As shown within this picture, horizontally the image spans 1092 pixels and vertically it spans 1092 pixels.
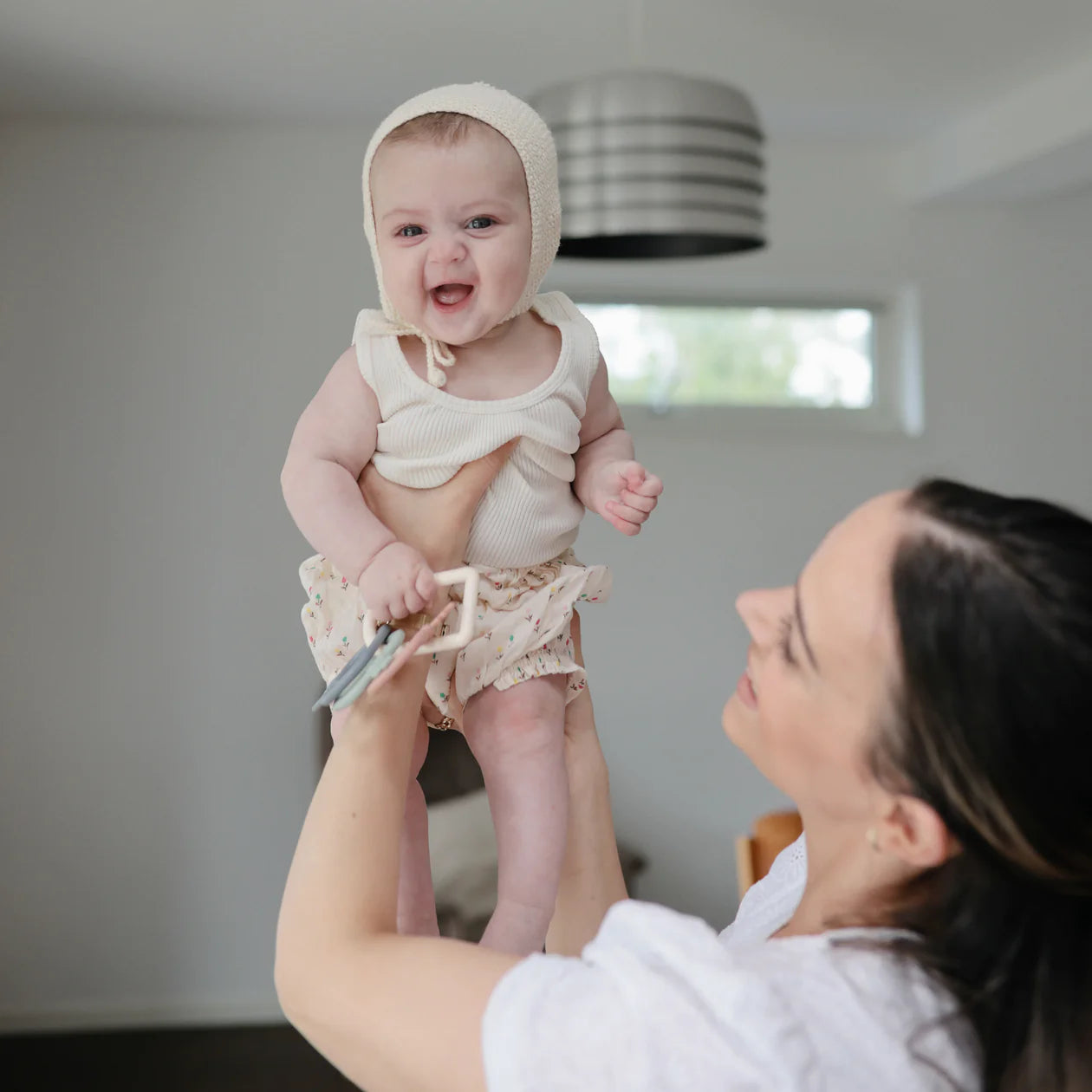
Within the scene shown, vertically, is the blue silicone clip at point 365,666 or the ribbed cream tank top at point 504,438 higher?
the ribbed cream tank top at point 504,438

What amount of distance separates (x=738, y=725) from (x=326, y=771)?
0.30 meters

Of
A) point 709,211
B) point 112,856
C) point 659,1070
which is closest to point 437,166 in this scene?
point 659,1070

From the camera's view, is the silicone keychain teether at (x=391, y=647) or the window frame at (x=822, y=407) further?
the window frame at (x=822, y=407)

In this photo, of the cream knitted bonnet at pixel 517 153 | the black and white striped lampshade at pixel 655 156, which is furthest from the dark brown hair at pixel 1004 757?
the black and white striped lampshade at pixel 655 156

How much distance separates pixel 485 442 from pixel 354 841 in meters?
0.29

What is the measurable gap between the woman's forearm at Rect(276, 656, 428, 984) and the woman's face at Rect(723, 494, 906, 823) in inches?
9.7

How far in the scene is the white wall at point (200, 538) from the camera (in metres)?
4.06

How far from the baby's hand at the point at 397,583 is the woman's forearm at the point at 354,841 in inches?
2.0

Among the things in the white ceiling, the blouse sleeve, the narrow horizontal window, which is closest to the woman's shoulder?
the blouse sleeve

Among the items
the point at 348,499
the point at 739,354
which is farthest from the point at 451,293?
the point at 739,354

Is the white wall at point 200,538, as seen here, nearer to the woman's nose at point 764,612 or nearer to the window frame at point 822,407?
the window frame at point 822,407

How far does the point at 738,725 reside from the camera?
931mm

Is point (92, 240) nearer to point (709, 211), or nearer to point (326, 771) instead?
A: point (709, 211)

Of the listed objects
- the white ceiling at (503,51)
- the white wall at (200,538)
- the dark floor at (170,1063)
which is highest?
the white ceiling at (503,51)
